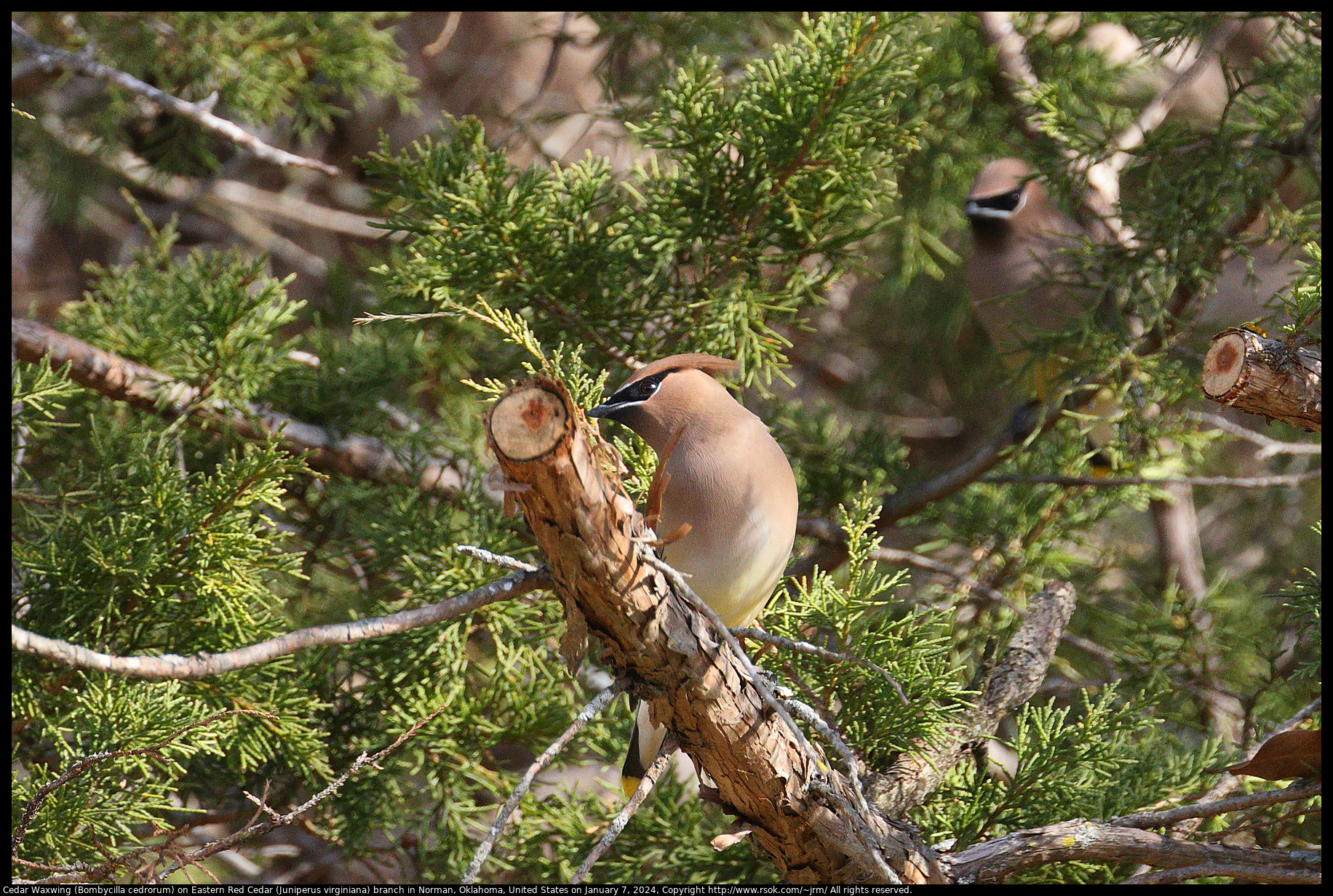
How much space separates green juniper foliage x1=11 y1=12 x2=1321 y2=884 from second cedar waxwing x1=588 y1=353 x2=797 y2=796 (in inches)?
5.9

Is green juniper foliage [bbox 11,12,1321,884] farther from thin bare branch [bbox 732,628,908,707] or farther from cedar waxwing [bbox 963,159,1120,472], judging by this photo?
cedar waxwing [bbox 963,159,1120,472]

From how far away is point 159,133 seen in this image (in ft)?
10.3

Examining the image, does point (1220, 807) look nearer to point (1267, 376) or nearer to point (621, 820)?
point (1267, 376)

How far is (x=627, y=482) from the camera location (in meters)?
1.81

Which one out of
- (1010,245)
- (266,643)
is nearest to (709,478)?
(266,643)

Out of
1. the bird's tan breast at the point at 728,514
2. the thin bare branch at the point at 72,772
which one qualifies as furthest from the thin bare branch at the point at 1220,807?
the thin bare branch at the point at 72,772

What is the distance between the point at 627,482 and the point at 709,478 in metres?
0.25

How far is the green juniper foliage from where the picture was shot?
6.12 feet

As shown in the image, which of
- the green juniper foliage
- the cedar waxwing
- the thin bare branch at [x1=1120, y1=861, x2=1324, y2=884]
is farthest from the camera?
the cedar waxwing

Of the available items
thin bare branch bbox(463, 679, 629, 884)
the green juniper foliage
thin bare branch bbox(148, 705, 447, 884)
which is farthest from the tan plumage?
thin bare branch bbox(148, 705, 447, 884)

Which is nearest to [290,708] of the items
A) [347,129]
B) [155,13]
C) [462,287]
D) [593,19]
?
[462,287]

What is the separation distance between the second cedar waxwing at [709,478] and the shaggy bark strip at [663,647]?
0.22 m

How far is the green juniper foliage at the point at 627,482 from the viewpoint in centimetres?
187

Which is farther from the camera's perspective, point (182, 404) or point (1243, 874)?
point (182, 404)
